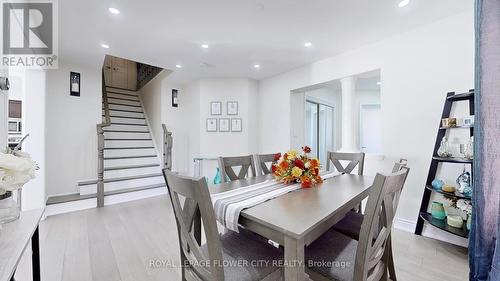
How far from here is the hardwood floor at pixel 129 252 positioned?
1.80 metres

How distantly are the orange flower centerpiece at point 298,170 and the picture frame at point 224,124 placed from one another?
303cm

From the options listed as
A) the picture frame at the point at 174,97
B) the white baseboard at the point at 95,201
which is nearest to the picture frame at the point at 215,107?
the picture frame at the point at 174,97

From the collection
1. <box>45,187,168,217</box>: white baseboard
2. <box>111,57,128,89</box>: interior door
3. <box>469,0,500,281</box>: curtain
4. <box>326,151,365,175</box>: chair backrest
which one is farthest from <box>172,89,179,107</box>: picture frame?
<box>469,0,500,281</box>: curtain

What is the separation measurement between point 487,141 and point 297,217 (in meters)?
0.75

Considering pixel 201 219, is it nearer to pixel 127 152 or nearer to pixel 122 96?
pixel 127 152

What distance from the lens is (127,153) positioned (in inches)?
190

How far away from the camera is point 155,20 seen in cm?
243

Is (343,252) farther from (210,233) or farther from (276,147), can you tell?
(276,147)

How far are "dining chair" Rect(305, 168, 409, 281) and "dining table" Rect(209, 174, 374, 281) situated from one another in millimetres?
137

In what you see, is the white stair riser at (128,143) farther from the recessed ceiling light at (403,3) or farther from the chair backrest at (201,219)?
the recessed ceiling light at (403,3)

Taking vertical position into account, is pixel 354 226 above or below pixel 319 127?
below

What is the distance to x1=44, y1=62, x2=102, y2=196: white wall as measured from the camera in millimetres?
3641

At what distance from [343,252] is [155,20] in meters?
2.83

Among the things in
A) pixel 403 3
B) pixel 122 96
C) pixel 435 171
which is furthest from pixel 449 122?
pixel 122 96
